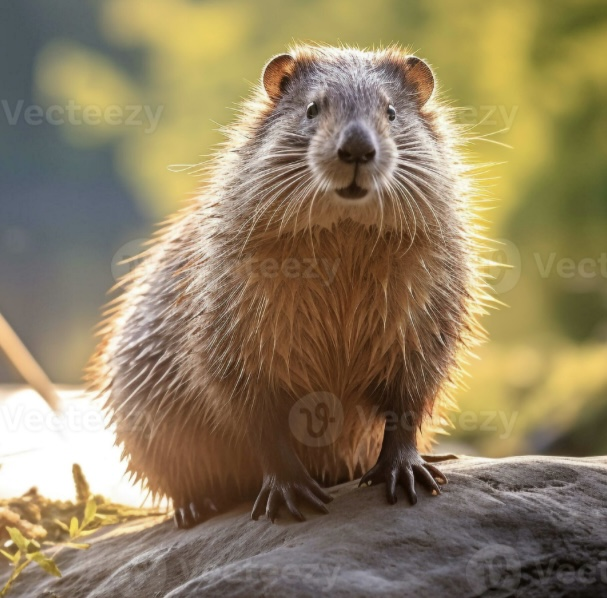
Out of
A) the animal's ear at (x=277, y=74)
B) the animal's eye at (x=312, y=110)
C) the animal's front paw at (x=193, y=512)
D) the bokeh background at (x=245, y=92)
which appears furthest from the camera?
the bokeh background at (x=245, y=92)

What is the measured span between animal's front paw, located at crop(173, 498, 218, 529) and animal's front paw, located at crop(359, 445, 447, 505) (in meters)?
0.57

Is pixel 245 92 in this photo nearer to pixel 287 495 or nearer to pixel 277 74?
pixel 277 74

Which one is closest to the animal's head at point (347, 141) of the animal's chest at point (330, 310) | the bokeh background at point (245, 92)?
the animal's chest at point (330, 310)

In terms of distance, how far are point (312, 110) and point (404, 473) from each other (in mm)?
998

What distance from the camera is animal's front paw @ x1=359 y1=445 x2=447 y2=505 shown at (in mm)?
2158

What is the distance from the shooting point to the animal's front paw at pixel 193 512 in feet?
8.46

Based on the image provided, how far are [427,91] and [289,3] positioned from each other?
9.22ft

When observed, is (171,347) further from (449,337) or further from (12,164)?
(12,164)

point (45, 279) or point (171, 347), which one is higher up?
point (45, 279)

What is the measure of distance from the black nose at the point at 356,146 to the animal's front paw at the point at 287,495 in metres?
0.86

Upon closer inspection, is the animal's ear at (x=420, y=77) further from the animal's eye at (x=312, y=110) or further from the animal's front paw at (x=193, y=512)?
the animal's front paw at (x=193, y=512)

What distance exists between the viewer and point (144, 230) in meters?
5.95

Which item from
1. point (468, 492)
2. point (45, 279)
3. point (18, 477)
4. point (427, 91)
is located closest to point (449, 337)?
point (468, 492)

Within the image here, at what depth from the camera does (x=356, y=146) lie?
2006 millimetres
